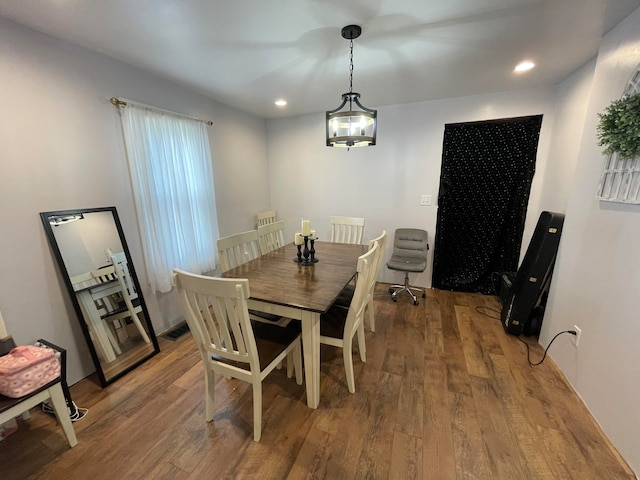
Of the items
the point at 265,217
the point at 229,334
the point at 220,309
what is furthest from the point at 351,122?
the point at 265,217

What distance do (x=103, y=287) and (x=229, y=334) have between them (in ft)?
4.31

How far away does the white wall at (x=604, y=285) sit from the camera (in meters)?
1.35

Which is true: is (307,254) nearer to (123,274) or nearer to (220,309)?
(220,309)

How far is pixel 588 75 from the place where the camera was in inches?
83.4

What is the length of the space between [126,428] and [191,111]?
276 centimetres

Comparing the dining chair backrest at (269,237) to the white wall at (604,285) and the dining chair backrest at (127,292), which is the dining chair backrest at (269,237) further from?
the white wall at (604,285)

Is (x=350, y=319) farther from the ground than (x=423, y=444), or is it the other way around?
(x=350, y=319)

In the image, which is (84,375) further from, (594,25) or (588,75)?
(588,75)

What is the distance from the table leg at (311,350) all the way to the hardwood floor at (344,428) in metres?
0.12

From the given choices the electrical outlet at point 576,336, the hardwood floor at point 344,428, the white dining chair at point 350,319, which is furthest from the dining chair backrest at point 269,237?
the electrical outlet at point 576,336

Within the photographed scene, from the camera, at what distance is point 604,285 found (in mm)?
1554

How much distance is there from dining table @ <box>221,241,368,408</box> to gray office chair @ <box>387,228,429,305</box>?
47.5 inches

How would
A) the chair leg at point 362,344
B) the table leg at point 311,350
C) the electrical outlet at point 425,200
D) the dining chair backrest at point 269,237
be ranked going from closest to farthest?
the table leg at point 311,350 → the chair leg at point 362,344 → the dining chair backrest at point 269,237 → the electrical outlet at point 425,200

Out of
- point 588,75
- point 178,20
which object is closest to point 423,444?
point 178,20
